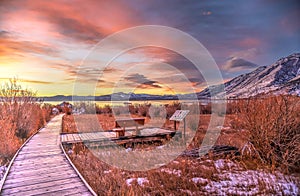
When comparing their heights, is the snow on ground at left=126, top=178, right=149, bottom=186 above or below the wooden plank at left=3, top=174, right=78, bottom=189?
below

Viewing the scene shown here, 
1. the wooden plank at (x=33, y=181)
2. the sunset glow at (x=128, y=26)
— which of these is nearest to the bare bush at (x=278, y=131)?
the wooden plank at (x=33, y=181)

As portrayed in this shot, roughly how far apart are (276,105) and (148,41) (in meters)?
6.94

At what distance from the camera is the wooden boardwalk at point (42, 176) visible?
338cm

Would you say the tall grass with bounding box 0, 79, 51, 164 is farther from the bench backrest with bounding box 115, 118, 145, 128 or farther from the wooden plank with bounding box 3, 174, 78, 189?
the wooden plank with bounding box 3, 174, 78, 189

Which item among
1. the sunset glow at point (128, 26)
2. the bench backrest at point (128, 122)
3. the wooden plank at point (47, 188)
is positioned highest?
the sunset glow at point (128, 26)

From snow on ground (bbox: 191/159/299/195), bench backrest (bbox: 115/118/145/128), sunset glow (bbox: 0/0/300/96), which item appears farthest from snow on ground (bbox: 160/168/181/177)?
sunset glow (bbox: 0/0/300/96)

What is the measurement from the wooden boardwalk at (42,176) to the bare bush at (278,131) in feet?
13.3

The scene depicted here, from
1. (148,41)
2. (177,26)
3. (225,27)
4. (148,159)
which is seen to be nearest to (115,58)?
(148,41)

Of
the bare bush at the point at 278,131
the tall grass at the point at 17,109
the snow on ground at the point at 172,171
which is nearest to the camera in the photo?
the snow on ground at the point at 172,171

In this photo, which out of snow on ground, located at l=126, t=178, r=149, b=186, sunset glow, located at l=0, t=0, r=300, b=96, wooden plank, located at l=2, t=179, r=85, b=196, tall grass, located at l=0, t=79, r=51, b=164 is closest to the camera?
wooden plank, located at l=2, t=179, r=85, b=196

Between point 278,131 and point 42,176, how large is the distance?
5.14 meters

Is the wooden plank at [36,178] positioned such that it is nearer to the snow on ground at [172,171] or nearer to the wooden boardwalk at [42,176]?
the wooden boardwalk at [42,176]

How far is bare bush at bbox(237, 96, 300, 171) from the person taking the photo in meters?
4.68

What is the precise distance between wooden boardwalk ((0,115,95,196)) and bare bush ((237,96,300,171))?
4051mm
